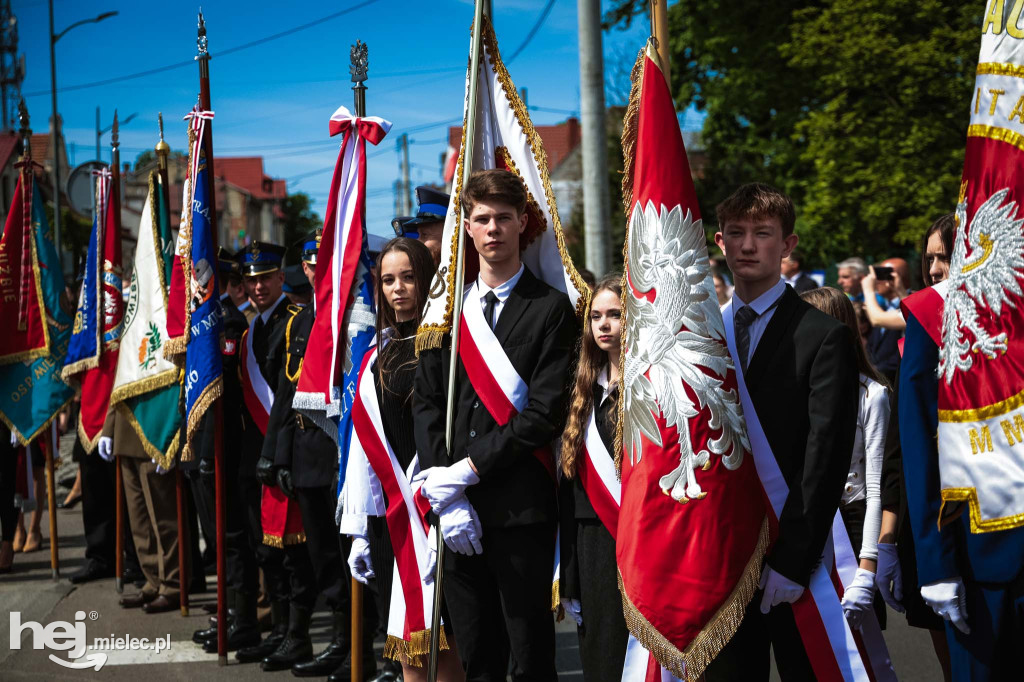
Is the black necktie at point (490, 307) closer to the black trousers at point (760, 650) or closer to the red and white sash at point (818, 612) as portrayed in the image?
the red and white sash at point (818, 612)

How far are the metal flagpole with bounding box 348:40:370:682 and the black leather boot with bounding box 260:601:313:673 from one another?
777 mm

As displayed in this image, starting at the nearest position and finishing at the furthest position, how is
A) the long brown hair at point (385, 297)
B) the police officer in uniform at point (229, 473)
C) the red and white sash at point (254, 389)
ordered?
1. the long brown hair at point (385, 297)
2. the police officer in uniform at point (229, 473)
3. the red and white sash at point (254, 389)

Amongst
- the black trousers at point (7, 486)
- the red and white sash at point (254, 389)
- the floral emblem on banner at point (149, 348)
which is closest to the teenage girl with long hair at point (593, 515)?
the red and white sash at point (254, 389)

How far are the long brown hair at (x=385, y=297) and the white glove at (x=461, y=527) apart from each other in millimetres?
916

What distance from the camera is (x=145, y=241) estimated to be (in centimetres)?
718

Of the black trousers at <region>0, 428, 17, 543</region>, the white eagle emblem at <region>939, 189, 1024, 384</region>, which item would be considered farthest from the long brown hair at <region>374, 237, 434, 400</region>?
the black trousers at <region>0, 428, 17, 543</region>

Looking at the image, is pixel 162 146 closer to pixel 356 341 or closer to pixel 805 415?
pixel 356 341

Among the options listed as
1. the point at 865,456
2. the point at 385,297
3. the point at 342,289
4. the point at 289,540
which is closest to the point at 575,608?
the point at 865,456

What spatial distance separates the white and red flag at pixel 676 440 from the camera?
2961mm

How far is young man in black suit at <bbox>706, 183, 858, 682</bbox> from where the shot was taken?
297 centimetres

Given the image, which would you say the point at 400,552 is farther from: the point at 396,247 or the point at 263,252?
the point at 263,252

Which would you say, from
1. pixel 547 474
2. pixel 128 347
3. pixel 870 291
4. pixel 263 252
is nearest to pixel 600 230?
pixel 870 291

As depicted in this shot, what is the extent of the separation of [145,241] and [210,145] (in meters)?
1.53

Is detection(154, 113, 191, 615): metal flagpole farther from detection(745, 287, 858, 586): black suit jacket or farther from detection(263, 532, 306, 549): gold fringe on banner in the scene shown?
detection(745, 287, 858, 586): black suit jacket
